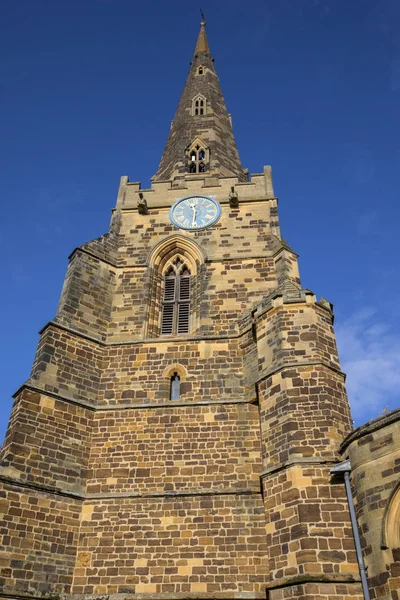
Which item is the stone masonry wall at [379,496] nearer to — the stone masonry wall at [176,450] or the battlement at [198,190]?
the stone masonry wall at [176,450]

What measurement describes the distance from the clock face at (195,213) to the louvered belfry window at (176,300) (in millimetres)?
1176

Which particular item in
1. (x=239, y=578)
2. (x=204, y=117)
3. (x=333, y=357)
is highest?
(x=204, y=117)

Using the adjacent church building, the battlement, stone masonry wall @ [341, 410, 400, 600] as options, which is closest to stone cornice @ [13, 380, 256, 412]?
the adjacent church building

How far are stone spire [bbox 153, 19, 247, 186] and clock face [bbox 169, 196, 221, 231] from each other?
1.71m

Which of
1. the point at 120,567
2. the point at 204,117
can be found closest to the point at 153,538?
the point at 120,567

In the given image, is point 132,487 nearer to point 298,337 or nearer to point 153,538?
point 153,538

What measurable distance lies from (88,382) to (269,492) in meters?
4.95

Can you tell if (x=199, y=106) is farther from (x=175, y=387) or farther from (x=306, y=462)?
(x=306, y=462)

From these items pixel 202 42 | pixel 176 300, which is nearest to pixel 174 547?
pixel 176 300

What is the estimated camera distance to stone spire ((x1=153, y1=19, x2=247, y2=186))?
20.4 metres

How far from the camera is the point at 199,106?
24578mm

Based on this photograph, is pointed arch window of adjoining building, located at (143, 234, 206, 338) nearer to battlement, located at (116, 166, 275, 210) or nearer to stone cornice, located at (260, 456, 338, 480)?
battlement, located at (116, 166, 275, 210)

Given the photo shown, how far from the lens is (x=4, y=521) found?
9883 mm

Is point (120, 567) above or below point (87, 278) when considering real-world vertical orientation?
below
